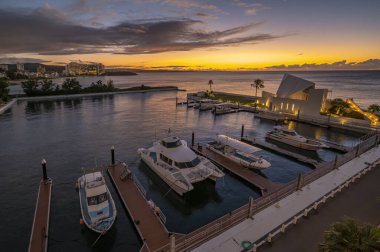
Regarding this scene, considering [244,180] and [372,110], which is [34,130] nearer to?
[244,180]

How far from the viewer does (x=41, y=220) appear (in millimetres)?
18250

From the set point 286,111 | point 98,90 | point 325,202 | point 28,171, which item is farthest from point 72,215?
point 98,90

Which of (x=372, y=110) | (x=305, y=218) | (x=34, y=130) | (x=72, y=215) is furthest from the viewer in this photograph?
(x=372, y=110)

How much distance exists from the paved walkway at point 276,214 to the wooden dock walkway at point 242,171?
510 cm

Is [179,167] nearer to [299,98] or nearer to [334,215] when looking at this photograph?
[334,215]

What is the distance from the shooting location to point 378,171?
74.0 feet

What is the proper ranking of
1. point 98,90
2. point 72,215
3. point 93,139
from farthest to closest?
point 98,90 → point 93,139 → point 72,215

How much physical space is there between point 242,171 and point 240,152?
392 centimetres

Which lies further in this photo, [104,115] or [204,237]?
[104,115]

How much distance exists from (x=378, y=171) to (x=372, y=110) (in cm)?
3852

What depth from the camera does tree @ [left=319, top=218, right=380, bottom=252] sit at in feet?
25.8

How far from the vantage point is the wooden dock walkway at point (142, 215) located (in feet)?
52.3

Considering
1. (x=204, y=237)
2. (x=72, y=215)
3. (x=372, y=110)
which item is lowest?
(x=72, y=215)

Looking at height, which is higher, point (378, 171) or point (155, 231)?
point (378, 171)
